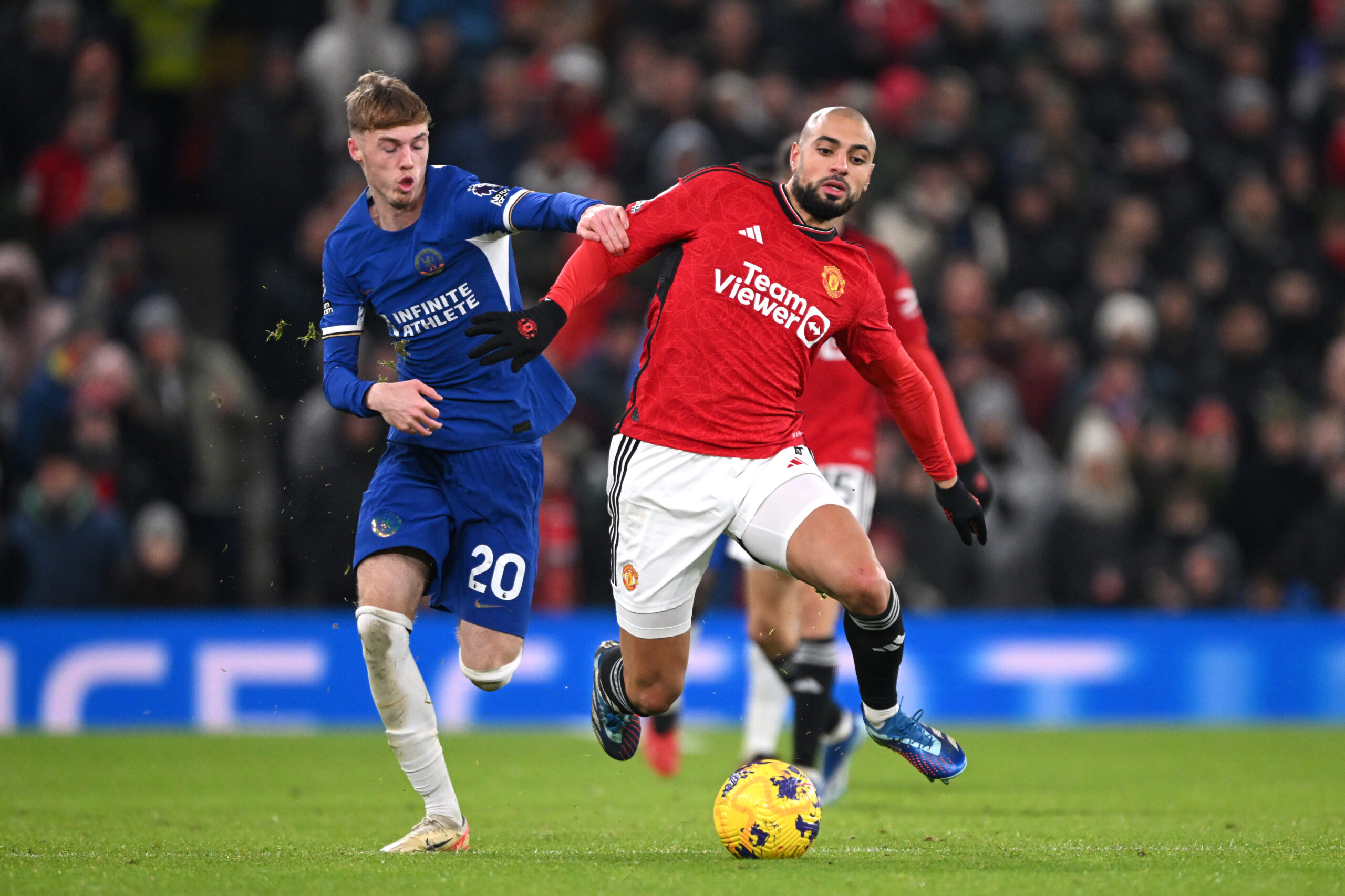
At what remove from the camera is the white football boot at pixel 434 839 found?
6.14 meters

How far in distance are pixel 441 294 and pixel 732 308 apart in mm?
1097

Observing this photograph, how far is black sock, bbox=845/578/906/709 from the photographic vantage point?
6.04 metres

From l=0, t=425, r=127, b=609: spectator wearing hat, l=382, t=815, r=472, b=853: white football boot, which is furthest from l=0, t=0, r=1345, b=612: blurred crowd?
l=382, t=815, r=472, b=853: white football boot

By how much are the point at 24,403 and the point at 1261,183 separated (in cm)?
1022

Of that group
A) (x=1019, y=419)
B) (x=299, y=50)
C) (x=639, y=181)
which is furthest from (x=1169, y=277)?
(x=299, y=50)

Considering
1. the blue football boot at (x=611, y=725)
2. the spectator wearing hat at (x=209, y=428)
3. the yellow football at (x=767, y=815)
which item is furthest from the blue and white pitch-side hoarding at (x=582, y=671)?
the yellow football at (x=767, y=815)

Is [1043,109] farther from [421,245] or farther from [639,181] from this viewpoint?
[421,245]

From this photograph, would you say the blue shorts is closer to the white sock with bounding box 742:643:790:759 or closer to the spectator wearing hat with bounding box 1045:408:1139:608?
the white sock with bounding box 742:643:790:759

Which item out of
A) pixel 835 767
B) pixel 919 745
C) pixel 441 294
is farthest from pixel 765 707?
pixel 441 294

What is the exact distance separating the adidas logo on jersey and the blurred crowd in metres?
5.08

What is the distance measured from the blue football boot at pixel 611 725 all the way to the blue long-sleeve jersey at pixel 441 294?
3.27 feet

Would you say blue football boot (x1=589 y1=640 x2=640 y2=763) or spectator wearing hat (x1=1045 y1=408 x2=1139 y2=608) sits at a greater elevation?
spectator wearing hat (x1=1045 y1=408 x2=1139 y2=608)

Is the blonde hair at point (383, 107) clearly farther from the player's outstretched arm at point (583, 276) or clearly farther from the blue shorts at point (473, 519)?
the blue shorts at point (473, 519)

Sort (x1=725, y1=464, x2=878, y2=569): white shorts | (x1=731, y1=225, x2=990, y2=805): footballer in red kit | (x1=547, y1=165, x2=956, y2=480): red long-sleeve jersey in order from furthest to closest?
(x1=725, y1=464, x2=878, y2=569): white shorts → (x1=731, y1=225, x2=990, y2=805): footballer in red kit → (x1=547, y1=165, x2=956, y2=480): red long-sleeve jersey
